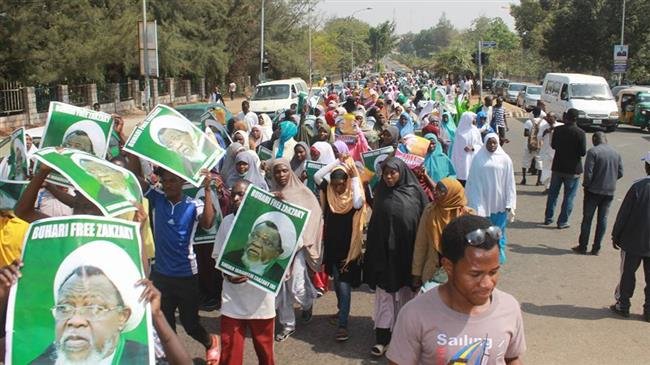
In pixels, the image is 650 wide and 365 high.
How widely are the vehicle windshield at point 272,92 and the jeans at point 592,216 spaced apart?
53.1 feet

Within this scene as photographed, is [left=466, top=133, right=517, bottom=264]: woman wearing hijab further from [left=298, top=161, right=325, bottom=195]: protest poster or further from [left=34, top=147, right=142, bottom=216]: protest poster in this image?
[left=34, top=147, right=142, bottom=216]: protest poster

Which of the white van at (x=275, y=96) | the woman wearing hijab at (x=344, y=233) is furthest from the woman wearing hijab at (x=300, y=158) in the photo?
the white van at (x=275, y=96)

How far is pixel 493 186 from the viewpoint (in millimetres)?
7320

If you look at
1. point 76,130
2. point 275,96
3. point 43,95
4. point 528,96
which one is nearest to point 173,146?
point 76,130

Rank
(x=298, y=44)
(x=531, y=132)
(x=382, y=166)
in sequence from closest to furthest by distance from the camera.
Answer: (x=382, y=166) → (x=531, y=132) → (x=298, y=44)

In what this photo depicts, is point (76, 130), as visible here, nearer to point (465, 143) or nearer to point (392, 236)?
point (392, 236)

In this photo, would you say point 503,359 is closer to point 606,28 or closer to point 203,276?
A: point 203,276

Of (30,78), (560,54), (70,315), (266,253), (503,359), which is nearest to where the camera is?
(70,315)

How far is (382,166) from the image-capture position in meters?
5.19

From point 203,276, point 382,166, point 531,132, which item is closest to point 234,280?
point 382,166

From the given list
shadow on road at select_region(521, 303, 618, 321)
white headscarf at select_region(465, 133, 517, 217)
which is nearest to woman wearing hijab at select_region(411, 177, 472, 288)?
shadow on road at select_region(521, 303, 618, 321)

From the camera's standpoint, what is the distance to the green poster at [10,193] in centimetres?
382

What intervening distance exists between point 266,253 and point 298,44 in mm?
54102

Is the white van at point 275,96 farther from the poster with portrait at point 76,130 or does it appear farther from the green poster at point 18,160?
the poster with portrait at point 76,130
